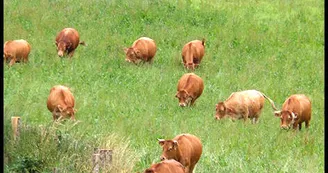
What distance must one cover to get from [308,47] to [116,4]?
20.6 feet

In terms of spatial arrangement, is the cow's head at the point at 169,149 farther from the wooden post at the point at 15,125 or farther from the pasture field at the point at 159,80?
the wooden post at the point at 15,125

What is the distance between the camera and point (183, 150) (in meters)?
13.2

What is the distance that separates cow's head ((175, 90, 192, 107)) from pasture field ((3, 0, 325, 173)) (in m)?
0.16

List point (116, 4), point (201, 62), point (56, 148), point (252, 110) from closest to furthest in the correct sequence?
1. point (56, 148)
2. point (252, 110)
3. point (201, 62)
4. point (116, 4)

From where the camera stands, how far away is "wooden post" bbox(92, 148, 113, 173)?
35.8 ft

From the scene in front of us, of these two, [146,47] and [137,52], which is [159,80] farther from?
[146,47]

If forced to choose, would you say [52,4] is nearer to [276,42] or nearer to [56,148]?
[276,42]

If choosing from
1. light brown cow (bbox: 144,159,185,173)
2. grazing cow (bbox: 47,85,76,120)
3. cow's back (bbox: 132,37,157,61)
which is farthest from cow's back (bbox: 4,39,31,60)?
light brown cow (bbox: 144,159,185,173)

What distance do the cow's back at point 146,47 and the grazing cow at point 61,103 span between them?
7.29 meters

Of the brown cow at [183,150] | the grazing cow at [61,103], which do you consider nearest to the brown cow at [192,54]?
the grazing cow at [61,103]

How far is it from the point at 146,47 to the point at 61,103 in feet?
25.8

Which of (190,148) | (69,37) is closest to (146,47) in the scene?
(69,37)

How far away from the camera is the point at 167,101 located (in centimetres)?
2044

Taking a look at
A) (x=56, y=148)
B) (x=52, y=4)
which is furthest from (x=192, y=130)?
(x=52, y=4)
